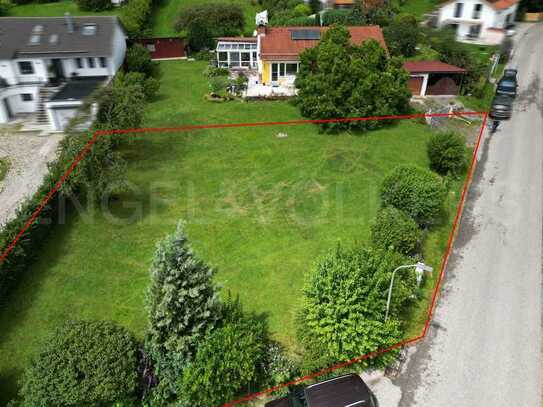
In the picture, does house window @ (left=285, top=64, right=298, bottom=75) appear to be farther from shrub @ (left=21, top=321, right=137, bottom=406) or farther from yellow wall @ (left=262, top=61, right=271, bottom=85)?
shrub @ (left=21, top=321, right=137, bottom=406)

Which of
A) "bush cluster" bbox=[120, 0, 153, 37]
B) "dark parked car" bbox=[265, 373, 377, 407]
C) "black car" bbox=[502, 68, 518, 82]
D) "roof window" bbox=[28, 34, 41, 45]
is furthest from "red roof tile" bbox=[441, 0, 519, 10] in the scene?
"dark parked car" bbox=[265, 373, 377, 407]

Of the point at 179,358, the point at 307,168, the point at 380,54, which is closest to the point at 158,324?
the point at 179,358

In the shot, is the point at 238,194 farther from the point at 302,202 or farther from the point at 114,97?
the point at 114,97

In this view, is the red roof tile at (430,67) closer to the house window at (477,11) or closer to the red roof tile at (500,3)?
the house window at (477,11)

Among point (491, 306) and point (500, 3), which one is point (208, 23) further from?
point (491, 306)

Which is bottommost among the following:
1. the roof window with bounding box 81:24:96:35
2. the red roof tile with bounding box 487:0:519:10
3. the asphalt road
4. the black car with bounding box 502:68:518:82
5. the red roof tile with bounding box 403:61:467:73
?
the asphalt road
